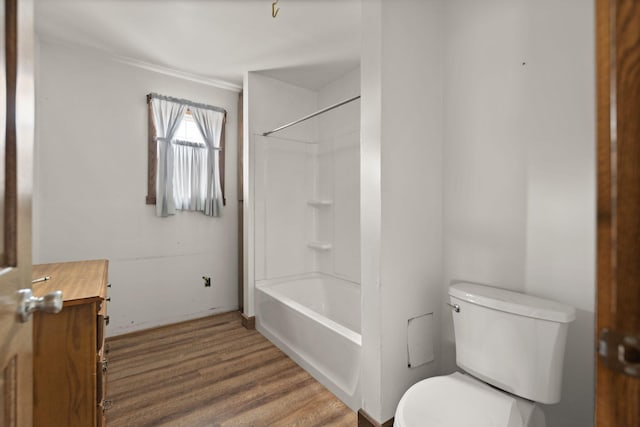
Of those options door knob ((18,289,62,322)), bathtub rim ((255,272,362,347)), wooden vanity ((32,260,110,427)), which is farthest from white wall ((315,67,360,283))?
door knob ((18,289,62,322))

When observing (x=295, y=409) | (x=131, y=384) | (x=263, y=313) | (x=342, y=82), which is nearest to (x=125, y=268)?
(x=131, y=384)

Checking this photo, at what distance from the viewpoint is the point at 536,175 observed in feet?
4.44

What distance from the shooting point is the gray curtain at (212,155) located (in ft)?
9.81

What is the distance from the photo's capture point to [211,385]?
195 cm

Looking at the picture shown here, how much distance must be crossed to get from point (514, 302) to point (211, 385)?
6.06ft

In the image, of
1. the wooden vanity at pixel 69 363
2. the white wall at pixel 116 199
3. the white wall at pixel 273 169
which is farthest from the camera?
the white wall at pixel 273 169

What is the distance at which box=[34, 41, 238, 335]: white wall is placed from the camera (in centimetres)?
236

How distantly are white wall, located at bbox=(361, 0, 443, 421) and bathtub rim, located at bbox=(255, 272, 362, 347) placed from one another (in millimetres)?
201

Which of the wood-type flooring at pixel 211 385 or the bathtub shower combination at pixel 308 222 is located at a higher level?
the bathtub shower combination at pixel 308 222

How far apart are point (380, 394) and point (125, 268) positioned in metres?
2.40

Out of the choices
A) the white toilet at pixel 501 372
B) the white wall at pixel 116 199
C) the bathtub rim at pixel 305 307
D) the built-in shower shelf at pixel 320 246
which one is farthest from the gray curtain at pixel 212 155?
the white toilet at pixel 501 372

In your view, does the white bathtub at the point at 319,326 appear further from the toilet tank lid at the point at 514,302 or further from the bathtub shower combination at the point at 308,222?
the toilet tank lid at the point at 514,302

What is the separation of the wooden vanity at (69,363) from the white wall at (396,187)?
3.92 ft

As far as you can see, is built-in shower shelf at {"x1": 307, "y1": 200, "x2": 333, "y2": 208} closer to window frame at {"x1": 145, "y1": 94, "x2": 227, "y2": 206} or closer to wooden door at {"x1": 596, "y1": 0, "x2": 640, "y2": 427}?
window frame at {"x1": 145, "y1": 94, "x2": 227, "y2": 206}
